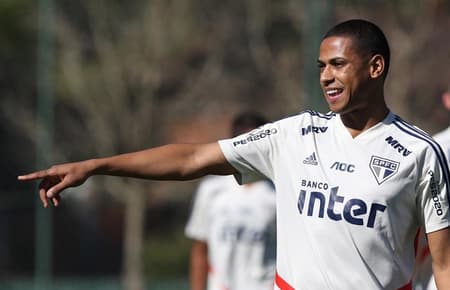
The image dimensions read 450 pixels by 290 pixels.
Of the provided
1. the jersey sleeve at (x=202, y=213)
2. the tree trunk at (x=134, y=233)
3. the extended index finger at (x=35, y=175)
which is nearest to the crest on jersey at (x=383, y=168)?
the extended index finger at (x=35, y=175)

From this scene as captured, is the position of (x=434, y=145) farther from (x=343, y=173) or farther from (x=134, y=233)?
(x=134, y=233)

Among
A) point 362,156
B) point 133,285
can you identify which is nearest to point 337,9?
point 133,285

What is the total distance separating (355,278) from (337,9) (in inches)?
336

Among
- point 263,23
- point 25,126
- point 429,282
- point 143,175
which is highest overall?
point 263,23

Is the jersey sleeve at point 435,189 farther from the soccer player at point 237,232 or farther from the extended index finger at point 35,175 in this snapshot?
the soccer player at point 237,232

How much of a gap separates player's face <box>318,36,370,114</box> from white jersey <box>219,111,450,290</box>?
150 millimetres

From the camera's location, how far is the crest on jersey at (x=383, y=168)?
15.1 feet

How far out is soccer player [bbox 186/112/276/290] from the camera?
779cm

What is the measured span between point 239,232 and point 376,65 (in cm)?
321

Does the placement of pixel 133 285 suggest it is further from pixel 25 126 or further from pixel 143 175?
pixel 143 175

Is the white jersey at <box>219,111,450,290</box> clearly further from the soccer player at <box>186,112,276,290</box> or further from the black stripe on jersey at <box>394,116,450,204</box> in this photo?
the soccer player at <box>186,112,276,290</box>

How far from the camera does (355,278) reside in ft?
15.3

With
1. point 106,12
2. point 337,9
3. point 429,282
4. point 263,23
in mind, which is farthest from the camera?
point 106,12

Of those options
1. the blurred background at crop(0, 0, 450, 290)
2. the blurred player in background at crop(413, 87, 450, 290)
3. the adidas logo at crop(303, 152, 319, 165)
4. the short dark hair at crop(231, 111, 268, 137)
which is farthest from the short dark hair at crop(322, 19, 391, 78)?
the blurred background at crop(0, 0, 450, 290)
